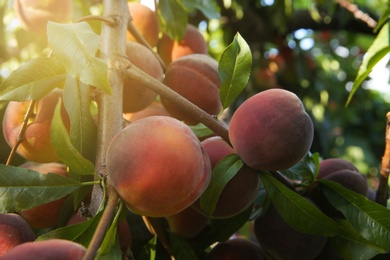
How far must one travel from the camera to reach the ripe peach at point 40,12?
4.37 ft

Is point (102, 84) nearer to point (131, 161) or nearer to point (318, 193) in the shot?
point (131, 161)

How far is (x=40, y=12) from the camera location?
4.39 feet

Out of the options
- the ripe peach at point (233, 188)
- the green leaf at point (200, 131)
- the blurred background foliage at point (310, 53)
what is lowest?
the blurred background foliage at point (310, 53)

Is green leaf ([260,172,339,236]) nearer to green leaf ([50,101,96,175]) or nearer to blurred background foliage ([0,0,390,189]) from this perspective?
green leaf ([50,101,96,175])

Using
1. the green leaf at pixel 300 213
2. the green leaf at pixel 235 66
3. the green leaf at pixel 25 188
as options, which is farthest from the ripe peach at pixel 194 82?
the green leaf at pixel 25 188

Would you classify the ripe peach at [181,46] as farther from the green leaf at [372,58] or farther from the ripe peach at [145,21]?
the green leaf at [372,58]

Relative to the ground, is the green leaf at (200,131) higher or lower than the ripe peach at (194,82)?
lower

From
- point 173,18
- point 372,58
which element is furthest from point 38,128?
point 372,58

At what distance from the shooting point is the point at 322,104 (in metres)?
3.01

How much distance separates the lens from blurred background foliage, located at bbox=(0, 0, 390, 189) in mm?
2365

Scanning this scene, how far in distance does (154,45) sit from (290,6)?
3.82 feet

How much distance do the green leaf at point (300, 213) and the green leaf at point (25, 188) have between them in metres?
0.38

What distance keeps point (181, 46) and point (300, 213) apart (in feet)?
2.08

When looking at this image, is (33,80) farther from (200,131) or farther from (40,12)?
(40,12)
